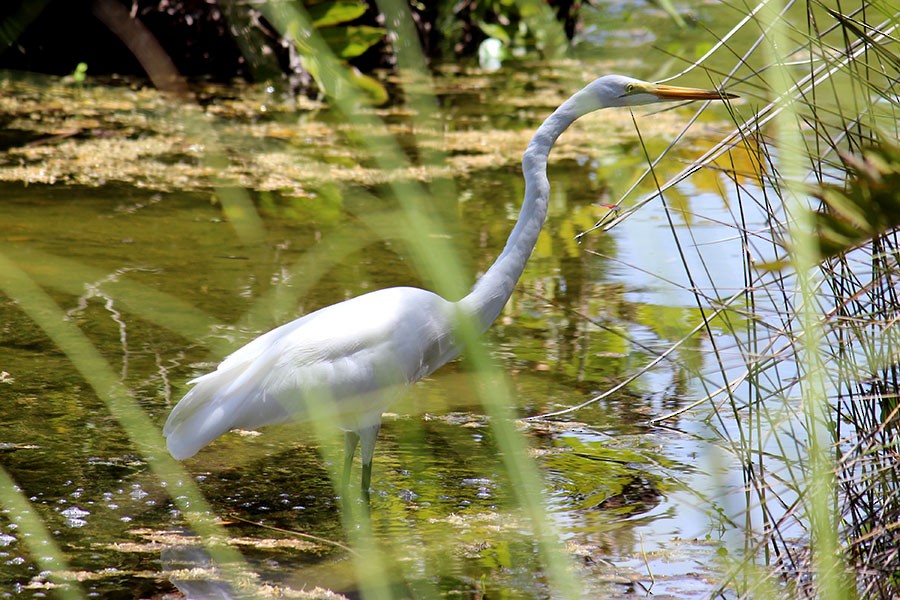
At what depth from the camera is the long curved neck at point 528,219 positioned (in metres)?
2.39

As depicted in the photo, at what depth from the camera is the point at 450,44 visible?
8414mm

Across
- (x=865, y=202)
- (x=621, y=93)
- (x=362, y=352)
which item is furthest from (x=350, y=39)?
(x=865, y=202)

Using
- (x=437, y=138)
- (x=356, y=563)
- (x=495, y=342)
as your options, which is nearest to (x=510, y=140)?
(x=437, y=138)

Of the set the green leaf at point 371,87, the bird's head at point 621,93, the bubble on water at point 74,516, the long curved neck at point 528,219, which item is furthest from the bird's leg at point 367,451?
the green leaf at point 371,87

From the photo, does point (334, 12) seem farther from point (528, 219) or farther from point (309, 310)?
point (528, 219)

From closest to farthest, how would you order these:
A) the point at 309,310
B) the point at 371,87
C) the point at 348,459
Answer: the point at 348,459, the point at 309,310, the point at 371,87

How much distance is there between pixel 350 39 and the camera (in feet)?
19.3

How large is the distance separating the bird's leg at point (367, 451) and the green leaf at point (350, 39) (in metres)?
3.78

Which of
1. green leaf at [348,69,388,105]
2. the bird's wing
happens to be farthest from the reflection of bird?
Result: green leaf at [348,69,388,105]

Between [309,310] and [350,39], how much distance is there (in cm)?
278

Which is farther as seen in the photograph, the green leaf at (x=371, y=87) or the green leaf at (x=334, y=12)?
the green leaf at (x=334, y=12)

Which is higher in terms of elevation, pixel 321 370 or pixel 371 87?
pixel 371 87

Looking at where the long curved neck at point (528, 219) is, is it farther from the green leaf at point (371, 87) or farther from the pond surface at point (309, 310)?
the green leaf at point (371, 87)

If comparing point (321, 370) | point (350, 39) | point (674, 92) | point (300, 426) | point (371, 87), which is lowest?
point (300, 426)
